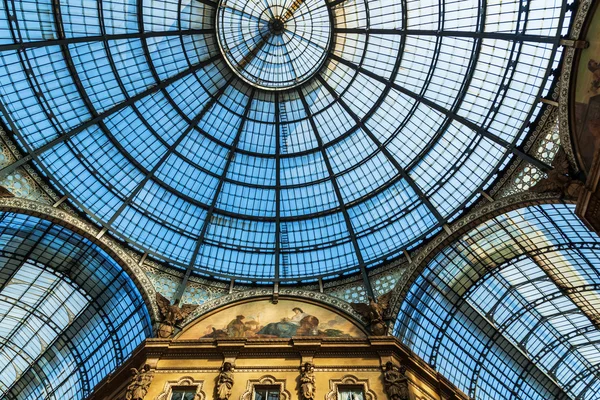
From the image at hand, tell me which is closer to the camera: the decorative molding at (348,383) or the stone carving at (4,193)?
the decorative molding at (348,383)

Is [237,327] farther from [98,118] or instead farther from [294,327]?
[98,118]

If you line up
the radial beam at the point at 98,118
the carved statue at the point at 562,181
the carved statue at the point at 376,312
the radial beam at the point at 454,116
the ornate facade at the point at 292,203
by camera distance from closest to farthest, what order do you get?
the carved statue at the point at 562,181, the radial beam at the point at 454,116, the ornate facade at the point at 292,203, the radial beam at the point at 98,118, the carved statue at the point at 376,312

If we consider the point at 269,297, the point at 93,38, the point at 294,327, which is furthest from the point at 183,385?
the point at 93,38

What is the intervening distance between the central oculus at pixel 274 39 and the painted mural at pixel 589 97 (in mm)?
16964

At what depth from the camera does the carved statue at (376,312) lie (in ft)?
90.0

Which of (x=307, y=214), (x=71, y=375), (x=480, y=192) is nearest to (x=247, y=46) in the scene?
(x=307, y=214)

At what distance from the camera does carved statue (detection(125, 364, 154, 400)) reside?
23.9 metres

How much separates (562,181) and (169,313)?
79.8 feet

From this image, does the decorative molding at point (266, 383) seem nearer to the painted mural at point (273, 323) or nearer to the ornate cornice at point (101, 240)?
the painted mural at point (273, 323)

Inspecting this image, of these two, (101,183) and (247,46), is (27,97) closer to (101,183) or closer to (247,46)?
(101,183)

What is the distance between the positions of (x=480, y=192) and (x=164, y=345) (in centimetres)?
2182

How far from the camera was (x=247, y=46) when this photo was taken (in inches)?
1293

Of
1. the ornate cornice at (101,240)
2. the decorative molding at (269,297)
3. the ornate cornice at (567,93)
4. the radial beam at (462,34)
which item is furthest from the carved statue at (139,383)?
the radial beam at (462,34)

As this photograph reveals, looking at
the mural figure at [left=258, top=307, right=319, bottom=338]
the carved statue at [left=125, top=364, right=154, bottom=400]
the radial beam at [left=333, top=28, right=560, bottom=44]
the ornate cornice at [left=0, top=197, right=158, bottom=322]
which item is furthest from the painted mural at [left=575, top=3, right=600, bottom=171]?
the ornate cornice at [left=0, top=197, right=158, bottom=322]
